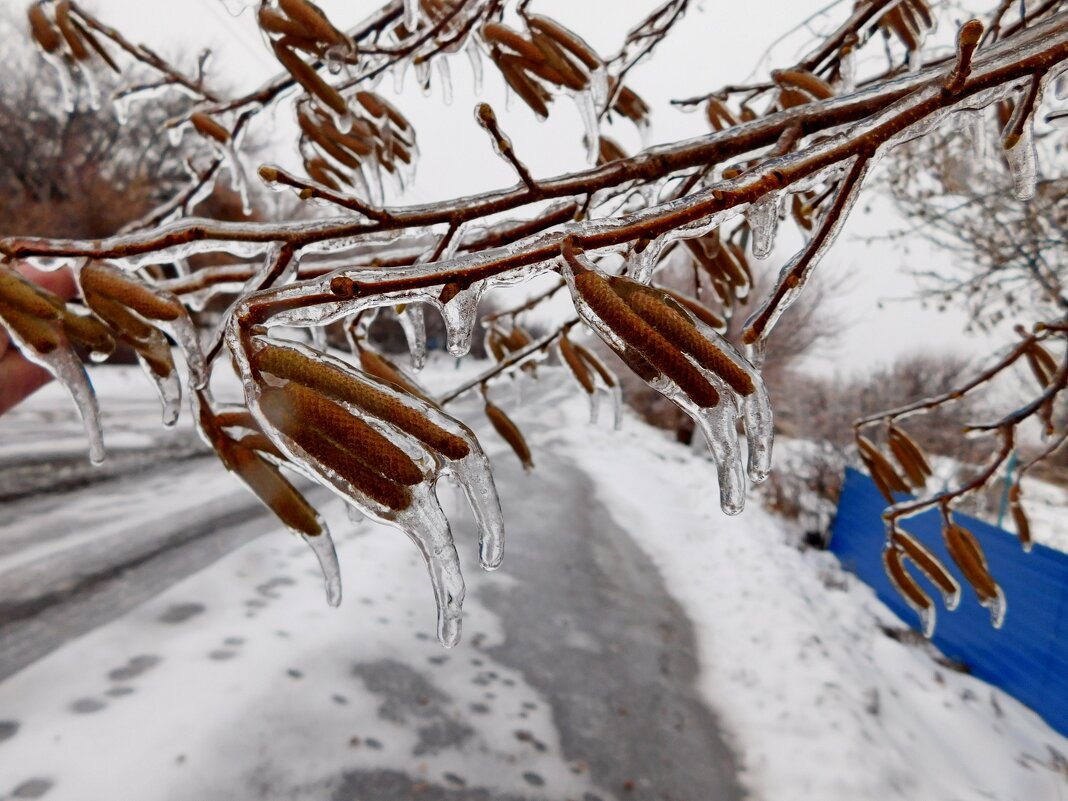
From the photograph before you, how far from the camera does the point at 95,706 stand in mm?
2365

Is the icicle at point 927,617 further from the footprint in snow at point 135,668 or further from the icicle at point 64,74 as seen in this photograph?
the footprint in snow at point 135,668

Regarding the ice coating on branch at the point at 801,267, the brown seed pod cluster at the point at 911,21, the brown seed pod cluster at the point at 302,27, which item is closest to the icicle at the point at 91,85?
the brown seed pod cluster at the point at 302,27

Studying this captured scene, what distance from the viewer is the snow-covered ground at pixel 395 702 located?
2215 mm

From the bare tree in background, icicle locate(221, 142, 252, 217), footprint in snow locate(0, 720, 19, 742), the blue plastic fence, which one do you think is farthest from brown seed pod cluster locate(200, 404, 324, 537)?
the blue plastic fence

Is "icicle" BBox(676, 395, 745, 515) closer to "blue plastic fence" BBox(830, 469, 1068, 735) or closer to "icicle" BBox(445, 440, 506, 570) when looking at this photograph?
"icicle" BBox(445, 440, 506, 570)

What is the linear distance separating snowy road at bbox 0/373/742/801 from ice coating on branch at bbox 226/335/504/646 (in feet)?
7.31

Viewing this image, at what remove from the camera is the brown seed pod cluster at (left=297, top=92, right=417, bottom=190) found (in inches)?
45.3

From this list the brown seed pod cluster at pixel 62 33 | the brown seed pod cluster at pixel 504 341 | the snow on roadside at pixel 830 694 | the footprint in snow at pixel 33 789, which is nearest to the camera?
the brown seed pod cluster at pixel 62 33

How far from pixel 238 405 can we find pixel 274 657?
2595 mm

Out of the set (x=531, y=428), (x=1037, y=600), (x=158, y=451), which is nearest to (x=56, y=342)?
(x=1037, y=600)

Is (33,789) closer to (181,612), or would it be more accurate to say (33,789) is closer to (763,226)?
(181,612)

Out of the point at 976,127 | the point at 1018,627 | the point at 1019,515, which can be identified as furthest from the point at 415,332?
the point at 1018,627

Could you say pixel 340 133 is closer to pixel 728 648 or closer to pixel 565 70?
pixel 565 70

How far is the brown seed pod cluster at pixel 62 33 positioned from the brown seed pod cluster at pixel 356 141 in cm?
40
